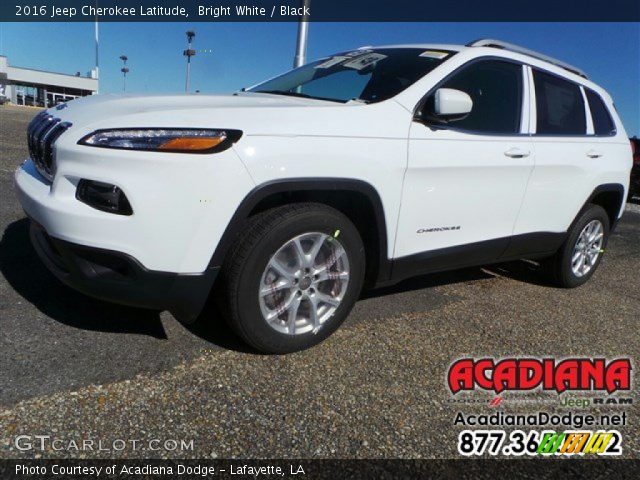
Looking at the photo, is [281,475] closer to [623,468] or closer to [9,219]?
[623,468]

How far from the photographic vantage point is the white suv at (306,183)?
2080mm

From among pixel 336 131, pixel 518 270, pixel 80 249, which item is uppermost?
pixel 336 131

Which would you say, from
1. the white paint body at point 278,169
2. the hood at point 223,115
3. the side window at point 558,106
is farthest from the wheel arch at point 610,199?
the hood at point 223,115

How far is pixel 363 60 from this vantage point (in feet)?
11.0

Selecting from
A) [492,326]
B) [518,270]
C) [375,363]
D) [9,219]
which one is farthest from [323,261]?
[9,219]

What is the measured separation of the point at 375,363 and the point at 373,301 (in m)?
0.88

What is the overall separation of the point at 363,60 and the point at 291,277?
170 centimetres

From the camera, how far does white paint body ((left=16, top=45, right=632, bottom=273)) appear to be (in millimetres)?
2057

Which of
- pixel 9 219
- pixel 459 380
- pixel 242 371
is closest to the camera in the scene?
pixel 242 371

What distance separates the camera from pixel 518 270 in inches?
186

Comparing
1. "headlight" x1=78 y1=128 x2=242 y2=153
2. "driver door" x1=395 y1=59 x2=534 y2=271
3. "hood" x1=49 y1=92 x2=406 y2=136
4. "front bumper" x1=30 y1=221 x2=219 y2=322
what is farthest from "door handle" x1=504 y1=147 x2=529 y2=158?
"front bumper" x1=30 y1=221 x2=219 y2=322

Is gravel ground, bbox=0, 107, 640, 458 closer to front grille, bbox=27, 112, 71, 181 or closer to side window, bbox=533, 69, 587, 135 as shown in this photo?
front grille, bbox=27, 112, 71, 181

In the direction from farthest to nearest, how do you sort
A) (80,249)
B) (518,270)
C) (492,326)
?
(518,270) → (492,326) → (80,249)

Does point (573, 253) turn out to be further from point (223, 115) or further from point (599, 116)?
point (223, 115)
